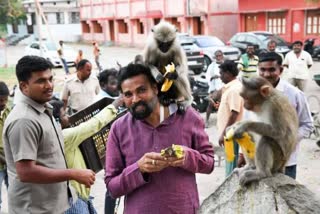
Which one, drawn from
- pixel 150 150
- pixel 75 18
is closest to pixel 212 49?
pixel 150 150

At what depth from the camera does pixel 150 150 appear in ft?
8.04

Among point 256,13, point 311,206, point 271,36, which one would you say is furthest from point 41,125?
point 256,13

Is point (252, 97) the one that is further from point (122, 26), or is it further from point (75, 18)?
point (75, 18)

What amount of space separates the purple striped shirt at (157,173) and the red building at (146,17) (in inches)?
1071

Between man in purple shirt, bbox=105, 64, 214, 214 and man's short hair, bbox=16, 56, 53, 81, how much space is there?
670mm

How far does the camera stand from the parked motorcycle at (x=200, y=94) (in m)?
11.1

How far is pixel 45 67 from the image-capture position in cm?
295

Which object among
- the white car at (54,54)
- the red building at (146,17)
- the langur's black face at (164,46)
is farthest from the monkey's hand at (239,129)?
the red building at (146,17)

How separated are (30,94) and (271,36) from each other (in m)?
19.9

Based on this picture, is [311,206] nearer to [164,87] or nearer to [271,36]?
[164,87]

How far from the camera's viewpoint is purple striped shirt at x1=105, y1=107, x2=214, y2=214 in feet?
7.93

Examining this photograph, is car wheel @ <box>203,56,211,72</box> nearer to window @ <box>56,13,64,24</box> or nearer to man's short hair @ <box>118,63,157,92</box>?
man's short hair @ <box>118,63,157,92</box>

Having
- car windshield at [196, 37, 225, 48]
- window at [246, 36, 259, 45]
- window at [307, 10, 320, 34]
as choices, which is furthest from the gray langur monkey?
window at [307, 10, 320, 34]

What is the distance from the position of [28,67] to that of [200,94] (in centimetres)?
847
